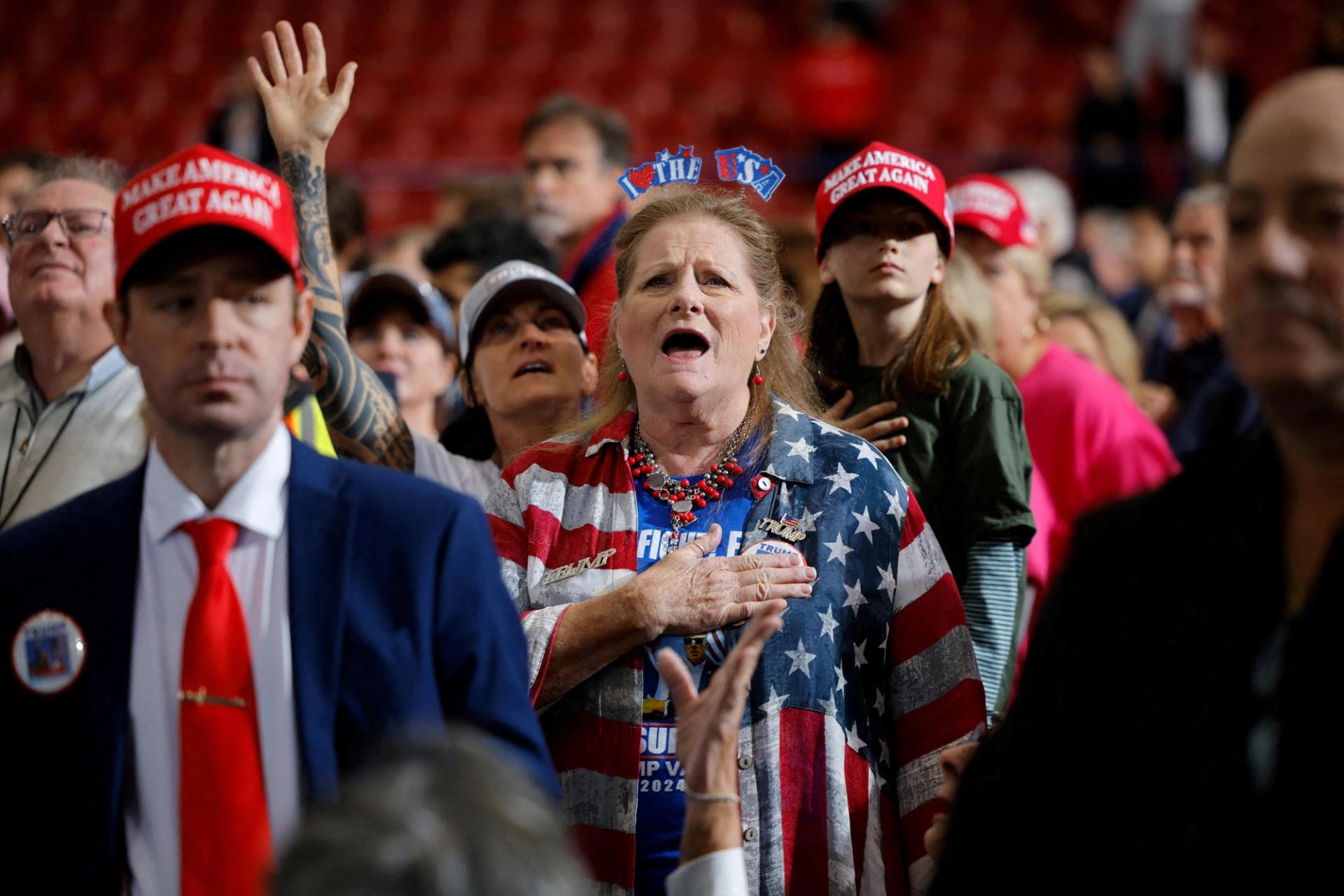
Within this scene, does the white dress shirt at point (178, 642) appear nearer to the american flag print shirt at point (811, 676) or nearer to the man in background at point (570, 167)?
the american flag print shirt at point (811, 676)

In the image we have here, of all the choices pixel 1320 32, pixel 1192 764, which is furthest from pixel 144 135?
pixel 1192 764

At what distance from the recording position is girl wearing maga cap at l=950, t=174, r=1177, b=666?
13.6 ft

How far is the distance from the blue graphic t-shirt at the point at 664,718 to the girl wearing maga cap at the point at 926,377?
485mm

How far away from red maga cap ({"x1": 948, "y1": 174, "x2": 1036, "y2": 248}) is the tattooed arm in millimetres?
1850

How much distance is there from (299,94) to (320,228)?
0.24 meters

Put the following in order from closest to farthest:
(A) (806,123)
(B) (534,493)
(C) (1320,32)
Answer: (B) (534,493), (C) (1320,32), (A) (806,123)

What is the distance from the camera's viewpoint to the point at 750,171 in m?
3.13

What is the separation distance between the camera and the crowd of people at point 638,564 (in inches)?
57.2

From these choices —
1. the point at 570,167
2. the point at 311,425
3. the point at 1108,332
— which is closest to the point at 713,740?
the point at 311,425

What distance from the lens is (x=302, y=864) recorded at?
112 centimetres

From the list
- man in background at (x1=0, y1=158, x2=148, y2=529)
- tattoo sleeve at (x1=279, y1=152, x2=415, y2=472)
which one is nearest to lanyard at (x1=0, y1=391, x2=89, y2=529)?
man in background at (x1=0, y1=158, x2=148, y2=529)

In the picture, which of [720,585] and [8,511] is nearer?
[720,585]

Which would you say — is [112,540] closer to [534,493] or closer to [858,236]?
[534,493]

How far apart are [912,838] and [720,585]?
0.51 meters
